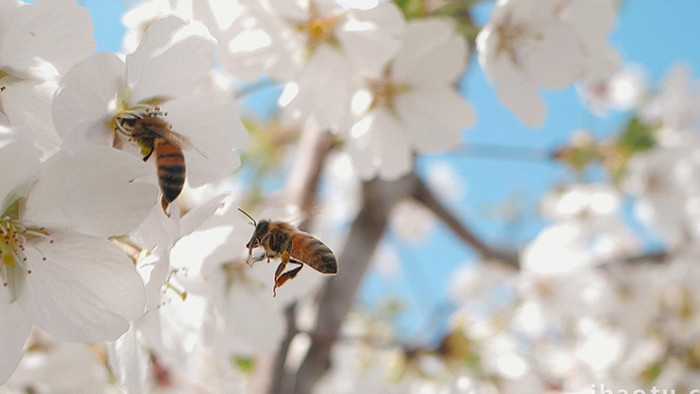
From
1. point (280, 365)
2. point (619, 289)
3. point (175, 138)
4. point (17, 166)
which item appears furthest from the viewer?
point (619, 289)

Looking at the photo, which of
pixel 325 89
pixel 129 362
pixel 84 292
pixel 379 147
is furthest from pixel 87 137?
pixel 379 147

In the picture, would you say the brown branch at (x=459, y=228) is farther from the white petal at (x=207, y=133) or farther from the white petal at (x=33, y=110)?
the white petal at (x=33, y=110)

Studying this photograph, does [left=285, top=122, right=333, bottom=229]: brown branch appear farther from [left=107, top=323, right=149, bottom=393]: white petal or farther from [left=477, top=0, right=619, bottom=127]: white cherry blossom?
[left=107, top=323, right=149, bottom=393]: white petal

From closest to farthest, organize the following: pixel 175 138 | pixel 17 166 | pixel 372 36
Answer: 1. pixel 17 166
2. pixel 175 138
3. pixel 372 36

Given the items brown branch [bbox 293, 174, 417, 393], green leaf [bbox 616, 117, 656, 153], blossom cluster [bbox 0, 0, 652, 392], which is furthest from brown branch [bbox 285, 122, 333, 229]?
green leaf [bbox 616, 117, 656, 153]

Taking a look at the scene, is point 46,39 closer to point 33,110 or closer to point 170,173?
point 33,110

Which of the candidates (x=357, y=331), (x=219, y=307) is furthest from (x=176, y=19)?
(x=357, y=331)
